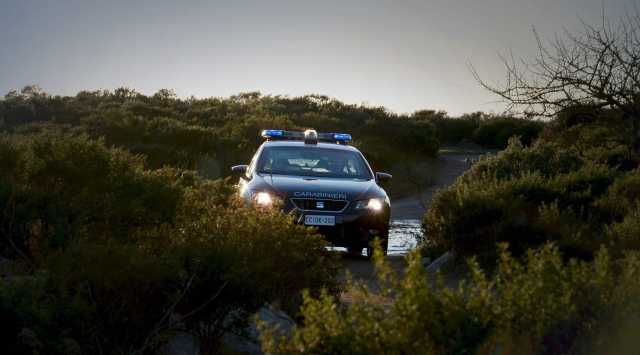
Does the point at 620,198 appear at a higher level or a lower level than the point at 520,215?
higher

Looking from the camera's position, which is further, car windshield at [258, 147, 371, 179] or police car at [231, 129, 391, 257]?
car windshield at [258, 147, 371, 179]

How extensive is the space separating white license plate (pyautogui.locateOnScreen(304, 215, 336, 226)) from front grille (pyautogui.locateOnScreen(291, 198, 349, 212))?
0.41ft

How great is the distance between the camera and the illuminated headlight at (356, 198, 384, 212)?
45.3 ft

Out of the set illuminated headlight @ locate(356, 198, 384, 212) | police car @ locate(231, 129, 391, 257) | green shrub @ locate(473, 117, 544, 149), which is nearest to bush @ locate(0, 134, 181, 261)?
police car @ locate(231, 129, 391, 257)

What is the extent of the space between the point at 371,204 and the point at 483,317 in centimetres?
868

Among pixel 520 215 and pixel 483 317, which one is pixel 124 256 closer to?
pixel 483 317

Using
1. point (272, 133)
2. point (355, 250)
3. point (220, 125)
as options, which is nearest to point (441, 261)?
point (355, 250)

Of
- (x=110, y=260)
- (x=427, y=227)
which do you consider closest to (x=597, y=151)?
(x=427, y=227)

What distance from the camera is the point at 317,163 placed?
48.8 feet

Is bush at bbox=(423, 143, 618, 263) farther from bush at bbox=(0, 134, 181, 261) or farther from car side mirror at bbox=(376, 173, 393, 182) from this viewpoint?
bush at bbox=(0, 134, 181, 261)

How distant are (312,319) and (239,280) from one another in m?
2.36

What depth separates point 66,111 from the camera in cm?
4769

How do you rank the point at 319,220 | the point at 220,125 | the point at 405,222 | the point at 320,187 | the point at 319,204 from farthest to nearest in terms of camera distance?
the point at 220,125, the point at 405,222, the point at 320,187, the point at 319,204, the point at 319,220

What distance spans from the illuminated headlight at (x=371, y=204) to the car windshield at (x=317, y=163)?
0.97 m
